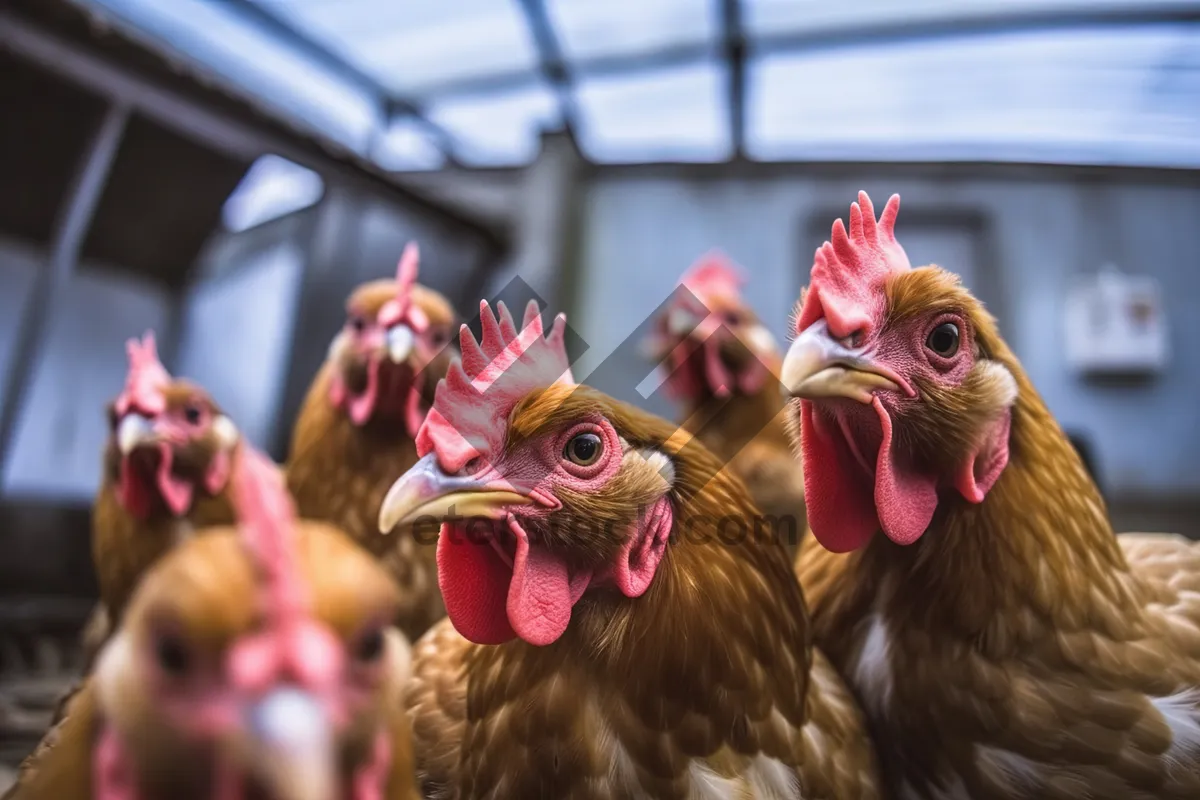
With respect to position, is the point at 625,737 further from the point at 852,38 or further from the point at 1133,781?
the point at 852,38

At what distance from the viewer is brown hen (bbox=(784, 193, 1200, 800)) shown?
3.12 feet

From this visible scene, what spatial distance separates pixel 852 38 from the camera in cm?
384

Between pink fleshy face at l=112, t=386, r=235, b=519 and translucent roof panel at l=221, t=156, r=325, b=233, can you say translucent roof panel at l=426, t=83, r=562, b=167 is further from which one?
pink fleshy face at l=112, t=386, r=235, b=519

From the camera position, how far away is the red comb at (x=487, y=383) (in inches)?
35.3

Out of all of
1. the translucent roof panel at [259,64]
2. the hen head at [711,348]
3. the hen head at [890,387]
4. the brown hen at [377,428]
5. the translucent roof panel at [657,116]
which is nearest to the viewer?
the hen head at [890,387]

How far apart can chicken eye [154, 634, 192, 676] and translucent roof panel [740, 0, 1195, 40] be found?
3.90 meters

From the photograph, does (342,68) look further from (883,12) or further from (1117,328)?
(1117,328)

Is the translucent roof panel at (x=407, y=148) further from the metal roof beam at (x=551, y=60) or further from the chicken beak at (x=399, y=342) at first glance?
the chicken beak at (x=399, y=342)

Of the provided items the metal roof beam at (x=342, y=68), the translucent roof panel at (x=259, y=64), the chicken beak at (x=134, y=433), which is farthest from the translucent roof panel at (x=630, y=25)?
the chicken beak at (x=134, y=433)

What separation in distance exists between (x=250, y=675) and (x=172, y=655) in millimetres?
82

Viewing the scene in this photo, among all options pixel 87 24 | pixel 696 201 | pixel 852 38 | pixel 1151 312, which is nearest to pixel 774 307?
pixel 696 201

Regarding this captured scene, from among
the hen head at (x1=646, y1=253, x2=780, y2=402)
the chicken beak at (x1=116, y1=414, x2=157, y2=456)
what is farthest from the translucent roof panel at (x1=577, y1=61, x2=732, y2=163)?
the chicken beak at (x1=116, y1=414, x2=157, y2=456)

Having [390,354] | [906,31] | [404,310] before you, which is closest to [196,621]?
[390,354]

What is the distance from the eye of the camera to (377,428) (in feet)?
5.42
